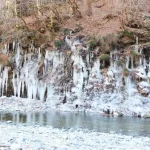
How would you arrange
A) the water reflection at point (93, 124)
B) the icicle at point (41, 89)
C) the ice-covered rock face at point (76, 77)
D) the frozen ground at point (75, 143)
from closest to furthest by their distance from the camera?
the frozen ground at point (75, 143)
the water reflection at point (93, 124)
the ice-covered rock face at point (76, 77)
the icicle at point (41, 89)

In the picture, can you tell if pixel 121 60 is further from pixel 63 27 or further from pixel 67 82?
pixel 63 27

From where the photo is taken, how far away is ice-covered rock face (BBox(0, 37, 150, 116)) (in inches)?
765

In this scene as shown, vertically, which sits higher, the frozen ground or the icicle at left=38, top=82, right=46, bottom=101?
the icicle at left=38, top=82, right=46, bottom=101

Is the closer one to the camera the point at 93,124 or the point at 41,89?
the point at 93,124

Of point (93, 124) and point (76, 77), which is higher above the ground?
point (76, 77)

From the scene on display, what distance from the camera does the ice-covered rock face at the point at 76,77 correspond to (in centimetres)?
1942

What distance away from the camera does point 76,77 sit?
21203 mm

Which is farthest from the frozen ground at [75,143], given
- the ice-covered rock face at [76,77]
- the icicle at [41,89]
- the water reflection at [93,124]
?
the icicle at [41,89]

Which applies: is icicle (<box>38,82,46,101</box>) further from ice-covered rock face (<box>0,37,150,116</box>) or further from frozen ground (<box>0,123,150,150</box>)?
frozen ground (<box>0,123,150,150</box>)

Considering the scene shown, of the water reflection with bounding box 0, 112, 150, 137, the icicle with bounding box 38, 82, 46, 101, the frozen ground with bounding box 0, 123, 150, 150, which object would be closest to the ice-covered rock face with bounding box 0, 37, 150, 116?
the icicle with bounding box 38, 82, 46, 101

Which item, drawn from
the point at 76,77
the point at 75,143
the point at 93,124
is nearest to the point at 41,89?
the point at 76,77

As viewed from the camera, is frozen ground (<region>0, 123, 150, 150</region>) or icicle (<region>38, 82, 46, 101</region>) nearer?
frozen ground (<region>0, 123, 150, 150</region>)

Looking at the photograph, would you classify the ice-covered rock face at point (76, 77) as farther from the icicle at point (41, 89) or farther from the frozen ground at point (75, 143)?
the frozen ground at point (75, 143)

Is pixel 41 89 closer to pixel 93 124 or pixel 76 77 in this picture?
pixel 76 77
